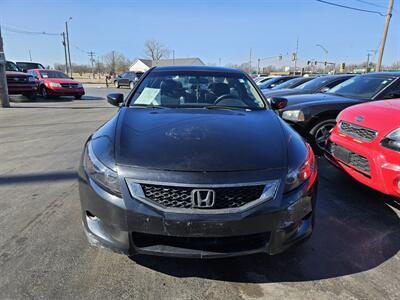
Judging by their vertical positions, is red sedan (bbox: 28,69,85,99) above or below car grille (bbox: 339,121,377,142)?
below

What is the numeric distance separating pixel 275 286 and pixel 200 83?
2.39 m

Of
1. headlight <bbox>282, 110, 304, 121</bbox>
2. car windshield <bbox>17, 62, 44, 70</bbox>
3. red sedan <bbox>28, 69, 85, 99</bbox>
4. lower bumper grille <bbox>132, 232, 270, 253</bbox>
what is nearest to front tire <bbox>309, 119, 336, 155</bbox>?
headlight <bbox>282, 110, 304, 121</bbox>

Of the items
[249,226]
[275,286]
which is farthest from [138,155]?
[275,286]

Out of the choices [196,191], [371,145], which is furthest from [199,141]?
[371,145]

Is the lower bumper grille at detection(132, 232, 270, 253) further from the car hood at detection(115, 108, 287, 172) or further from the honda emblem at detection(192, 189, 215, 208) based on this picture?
the car hood at detection(115, 108, 287, 172)

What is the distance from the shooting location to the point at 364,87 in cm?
607

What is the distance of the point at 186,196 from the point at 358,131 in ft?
8.70

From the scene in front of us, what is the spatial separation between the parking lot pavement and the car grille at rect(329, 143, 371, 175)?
0.46 m

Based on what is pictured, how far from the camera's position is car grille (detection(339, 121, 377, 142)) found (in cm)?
355

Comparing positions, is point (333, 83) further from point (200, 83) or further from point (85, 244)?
point (85, 244)

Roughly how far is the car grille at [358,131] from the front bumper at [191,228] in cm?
175

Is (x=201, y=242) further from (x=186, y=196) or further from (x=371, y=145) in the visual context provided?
(x=371, y=145)

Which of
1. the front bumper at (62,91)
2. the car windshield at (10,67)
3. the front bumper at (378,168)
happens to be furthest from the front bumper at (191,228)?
the car windshield at (10,67)

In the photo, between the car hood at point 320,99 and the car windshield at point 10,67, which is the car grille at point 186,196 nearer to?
the car hood at point 320,99
